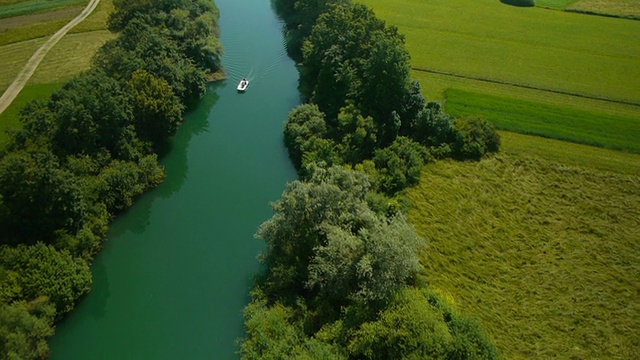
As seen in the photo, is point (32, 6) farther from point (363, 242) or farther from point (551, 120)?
point (551, 120)

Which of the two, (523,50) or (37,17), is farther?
(37,17)

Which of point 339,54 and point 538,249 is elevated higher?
point 339,54

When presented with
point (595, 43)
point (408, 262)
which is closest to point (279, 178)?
point (408, 262)

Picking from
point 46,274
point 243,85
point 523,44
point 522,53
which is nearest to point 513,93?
point 522,53

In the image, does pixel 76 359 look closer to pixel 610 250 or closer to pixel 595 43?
pixel 610 250

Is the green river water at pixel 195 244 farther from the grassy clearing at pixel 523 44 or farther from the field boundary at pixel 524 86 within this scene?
the grassy clearing at pixel 523 44

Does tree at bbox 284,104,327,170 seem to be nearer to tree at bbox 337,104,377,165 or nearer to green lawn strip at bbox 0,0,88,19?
tree at bbox 337,104,377,165
